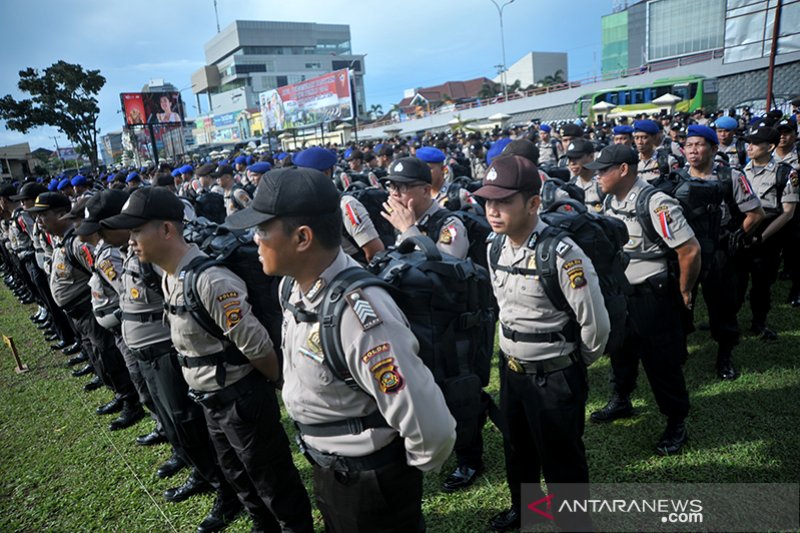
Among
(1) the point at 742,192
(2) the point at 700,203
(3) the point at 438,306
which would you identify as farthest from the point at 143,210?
(1) the point at 742,192

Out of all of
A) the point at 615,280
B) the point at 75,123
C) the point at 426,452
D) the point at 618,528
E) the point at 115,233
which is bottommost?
the point at 618,528

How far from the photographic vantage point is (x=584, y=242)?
282 cm

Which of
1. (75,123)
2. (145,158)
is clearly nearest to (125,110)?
(75,123)

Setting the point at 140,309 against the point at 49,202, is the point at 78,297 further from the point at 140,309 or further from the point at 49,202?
the point at 140,309

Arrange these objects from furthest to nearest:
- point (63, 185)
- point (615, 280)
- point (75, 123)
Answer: point (75, 123), point (63, 185), point (615, 280)

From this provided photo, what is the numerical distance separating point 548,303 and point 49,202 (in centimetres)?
547

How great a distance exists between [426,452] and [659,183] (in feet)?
12.7

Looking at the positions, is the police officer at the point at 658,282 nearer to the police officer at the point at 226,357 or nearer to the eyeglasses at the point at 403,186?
the eyeglasses at the point at 403,186

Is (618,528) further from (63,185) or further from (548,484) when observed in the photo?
(63,185)

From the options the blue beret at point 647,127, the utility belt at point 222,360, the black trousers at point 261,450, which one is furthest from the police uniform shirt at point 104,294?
the blue beret at point 647,127

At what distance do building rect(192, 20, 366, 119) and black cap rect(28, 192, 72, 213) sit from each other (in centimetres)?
8979

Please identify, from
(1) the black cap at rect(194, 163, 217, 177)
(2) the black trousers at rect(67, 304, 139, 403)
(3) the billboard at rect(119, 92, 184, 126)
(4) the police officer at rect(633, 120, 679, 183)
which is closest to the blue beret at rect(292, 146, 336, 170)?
(2) the black trousers at rect(67, 304, 139, 403)

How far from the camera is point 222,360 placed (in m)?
2.88

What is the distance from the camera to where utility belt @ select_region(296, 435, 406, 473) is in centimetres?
195
